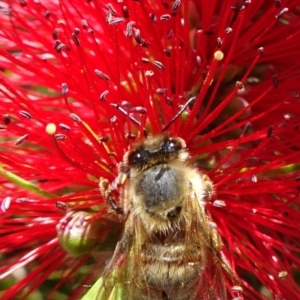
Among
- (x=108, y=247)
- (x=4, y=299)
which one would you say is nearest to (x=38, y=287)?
(x=4, y=299)

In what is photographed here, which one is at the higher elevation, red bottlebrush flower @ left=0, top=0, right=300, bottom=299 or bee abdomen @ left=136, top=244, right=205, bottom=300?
red bottlebrush flower @ left=0, top=0, right=300, bottom=299

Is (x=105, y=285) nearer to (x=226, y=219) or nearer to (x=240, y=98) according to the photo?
(x=226, y=219)

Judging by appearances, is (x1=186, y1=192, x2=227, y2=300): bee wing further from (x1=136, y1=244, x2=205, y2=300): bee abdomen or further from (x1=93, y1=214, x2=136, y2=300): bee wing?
(x1=93, y1=214, x2=136, y2=300): bee wing

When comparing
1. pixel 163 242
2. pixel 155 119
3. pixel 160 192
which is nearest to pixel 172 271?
pixel 163 242

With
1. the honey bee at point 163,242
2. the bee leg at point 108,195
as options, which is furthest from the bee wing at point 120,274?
the bee leg at point 108,195

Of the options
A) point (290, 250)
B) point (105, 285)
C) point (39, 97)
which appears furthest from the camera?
point (39, 97)

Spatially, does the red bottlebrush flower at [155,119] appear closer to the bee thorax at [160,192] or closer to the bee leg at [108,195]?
the bee leg at [108,195]

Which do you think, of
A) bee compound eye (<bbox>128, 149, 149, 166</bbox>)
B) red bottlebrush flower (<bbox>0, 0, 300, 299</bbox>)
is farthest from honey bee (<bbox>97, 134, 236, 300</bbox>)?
red bottlebrush flower (<bbox>0, 0, 300, 299</bbox>)

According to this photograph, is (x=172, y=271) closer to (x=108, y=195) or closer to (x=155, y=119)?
(x=108, y=195)
